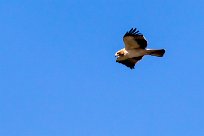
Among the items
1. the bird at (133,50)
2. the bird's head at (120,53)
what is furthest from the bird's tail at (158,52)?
the bird's head at (120,53)

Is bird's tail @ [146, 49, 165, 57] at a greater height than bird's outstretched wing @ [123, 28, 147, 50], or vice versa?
bird's outstretched wing @ [123, 28, 147, 50]

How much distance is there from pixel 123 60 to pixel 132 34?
7.70 feet

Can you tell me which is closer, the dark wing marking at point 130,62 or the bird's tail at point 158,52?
the bird's tail at point 158,52

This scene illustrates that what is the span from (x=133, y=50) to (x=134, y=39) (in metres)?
0.84

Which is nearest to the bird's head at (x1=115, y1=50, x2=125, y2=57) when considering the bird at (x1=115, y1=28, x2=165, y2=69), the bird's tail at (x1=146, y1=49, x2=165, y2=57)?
the bird at (x1=115, y1=28, x2=165, y2=69)

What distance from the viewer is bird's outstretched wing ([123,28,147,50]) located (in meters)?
26.7

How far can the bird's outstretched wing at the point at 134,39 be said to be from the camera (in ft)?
87.6

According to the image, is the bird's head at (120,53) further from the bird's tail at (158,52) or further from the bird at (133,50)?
the bird's tail at (158,52)

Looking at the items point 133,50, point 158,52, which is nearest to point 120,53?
point 133,50

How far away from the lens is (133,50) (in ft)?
90.3

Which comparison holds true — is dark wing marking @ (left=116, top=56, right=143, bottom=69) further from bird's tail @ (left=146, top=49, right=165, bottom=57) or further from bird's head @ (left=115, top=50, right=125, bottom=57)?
bird's tail @ (left=146, top=49, right=165, bottom=57)

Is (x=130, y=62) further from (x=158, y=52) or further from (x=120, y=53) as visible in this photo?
(x=158, y=52)

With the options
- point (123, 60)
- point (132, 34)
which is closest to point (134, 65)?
point (123, 60)

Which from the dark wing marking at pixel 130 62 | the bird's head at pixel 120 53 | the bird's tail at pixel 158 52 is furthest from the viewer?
the dark wing marking at pixel 130 62
